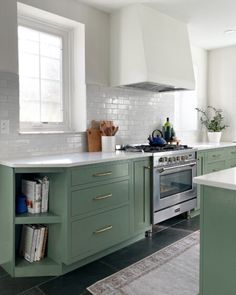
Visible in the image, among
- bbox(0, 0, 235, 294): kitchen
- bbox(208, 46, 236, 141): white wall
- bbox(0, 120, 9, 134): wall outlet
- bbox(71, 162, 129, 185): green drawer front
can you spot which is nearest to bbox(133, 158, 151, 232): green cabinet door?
bbox(71, 162, 129, 185): green drawer front

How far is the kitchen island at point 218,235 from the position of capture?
4.81 ft

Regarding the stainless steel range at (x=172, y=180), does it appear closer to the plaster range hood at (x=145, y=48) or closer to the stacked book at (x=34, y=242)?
the plaster range hood at (x=145, y=48)

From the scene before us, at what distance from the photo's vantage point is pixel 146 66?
10.1ft

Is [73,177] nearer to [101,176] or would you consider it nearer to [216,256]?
[101,176]

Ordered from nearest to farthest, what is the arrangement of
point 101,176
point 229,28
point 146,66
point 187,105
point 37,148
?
1. point 101,176
2. point 37,148
3. point 146,66
4. point 229,28
5. point 187,105

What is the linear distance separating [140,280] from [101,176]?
868 millimetres

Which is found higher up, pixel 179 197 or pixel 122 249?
pixel 179 197

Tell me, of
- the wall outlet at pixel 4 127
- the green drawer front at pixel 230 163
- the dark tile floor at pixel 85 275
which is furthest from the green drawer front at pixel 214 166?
the wall outlet at pixel 4 127

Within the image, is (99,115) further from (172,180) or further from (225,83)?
(225,83)

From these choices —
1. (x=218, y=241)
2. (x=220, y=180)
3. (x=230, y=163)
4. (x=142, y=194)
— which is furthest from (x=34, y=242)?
(x=230, y=163)

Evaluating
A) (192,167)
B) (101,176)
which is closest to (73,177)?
(101,176)

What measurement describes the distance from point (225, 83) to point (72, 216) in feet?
12.4

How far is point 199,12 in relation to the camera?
3334 mm

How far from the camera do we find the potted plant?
475cm
